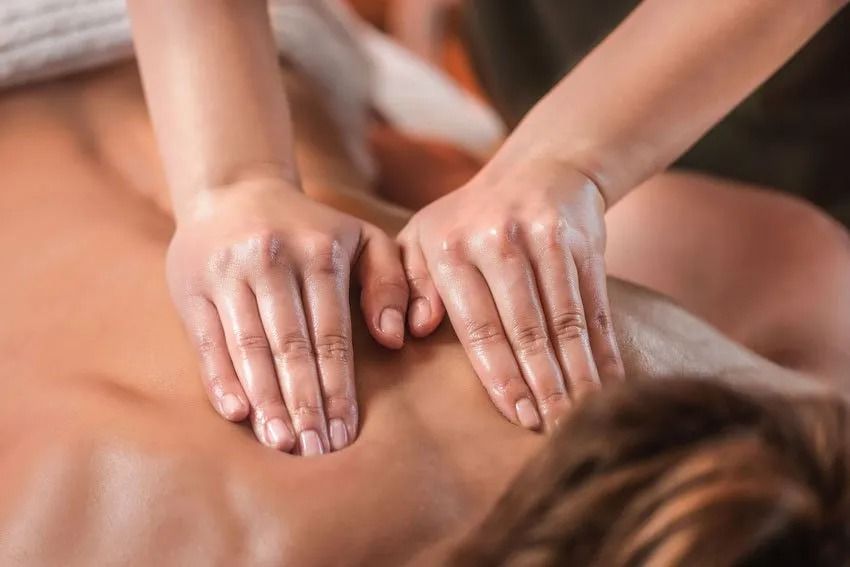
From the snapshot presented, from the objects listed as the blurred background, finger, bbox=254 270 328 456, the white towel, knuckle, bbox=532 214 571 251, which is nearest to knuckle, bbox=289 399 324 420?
finger, bbox=254 270 328 456

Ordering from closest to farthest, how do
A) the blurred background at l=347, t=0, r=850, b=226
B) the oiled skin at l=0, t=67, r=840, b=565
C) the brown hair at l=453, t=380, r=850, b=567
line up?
the brown hair at l=453, t=380, r=850, b=567, the oiled skin at l=0, t=67, r=840, b=565, the blurred background at l=347, t=0, r=850, b=226

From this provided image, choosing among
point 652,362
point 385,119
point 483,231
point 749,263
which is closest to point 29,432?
point 483,231

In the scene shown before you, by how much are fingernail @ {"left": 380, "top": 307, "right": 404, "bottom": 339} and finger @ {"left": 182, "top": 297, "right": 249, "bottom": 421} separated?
0.11 meters

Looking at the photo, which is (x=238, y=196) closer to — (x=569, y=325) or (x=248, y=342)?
(x=248, y=342)

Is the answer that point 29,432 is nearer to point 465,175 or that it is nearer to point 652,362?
point 652,362

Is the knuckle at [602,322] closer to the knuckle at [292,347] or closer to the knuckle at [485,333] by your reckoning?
the knuckle at [485,333]

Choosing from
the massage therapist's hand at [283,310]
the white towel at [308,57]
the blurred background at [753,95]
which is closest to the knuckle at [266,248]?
the massage therapist's hand at [283,310]

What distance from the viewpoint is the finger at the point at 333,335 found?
712mm

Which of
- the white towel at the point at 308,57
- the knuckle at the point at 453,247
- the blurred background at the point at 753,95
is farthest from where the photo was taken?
the blurred background at the point at 753,95

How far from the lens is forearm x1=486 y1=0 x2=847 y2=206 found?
82 centimetres

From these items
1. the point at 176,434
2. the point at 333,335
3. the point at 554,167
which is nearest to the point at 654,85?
the point at 554,167

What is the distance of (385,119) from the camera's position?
1.64 meters

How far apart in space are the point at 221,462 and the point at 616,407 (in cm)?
27

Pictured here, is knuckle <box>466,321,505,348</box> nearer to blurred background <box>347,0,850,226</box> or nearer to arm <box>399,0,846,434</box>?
arm <box>399,0,846,434</box>
